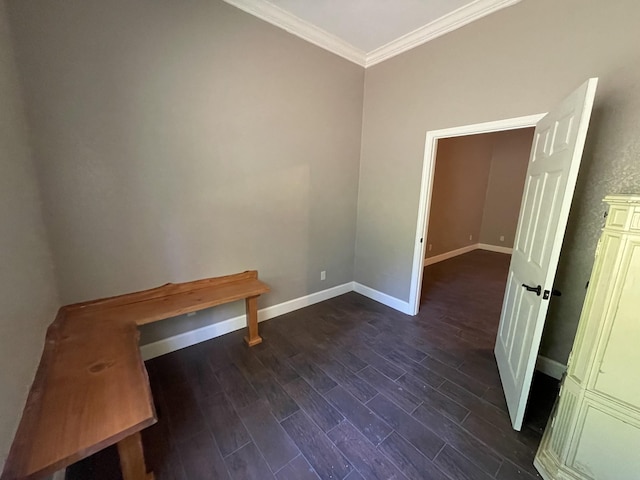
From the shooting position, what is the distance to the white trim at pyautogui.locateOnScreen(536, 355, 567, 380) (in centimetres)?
204

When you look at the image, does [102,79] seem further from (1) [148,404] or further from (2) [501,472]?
(2) [501,472]

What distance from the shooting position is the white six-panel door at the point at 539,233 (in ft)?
4.31

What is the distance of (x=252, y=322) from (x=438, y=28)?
325 cm

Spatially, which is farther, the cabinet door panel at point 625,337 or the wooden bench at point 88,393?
the cabinet door panel at point 625,337

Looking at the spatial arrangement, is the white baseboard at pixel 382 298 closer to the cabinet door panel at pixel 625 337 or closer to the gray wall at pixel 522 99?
the gray wall at pixel 522 99

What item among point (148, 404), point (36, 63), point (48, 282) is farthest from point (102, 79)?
point (148, 404)

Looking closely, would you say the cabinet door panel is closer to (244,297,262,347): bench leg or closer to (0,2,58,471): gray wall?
(244,297,262,347): bench leg

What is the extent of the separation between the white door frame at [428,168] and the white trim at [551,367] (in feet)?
3.81

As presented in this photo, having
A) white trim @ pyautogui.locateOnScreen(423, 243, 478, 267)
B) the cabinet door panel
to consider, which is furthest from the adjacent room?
white trim @ pyautogui.locateOnScreen(423, 243, 478, 267)

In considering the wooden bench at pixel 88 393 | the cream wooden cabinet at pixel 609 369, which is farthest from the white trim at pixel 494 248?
the wooden bench at pixel 88 393

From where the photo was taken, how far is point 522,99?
2020 millimetres

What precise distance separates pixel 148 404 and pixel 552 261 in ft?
6.97

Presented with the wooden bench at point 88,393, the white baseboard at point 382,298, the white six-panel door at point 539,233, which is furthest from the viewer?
the white baseboard at point 382,298

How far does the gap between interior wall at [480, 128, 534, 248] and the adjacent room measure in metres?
3.81
